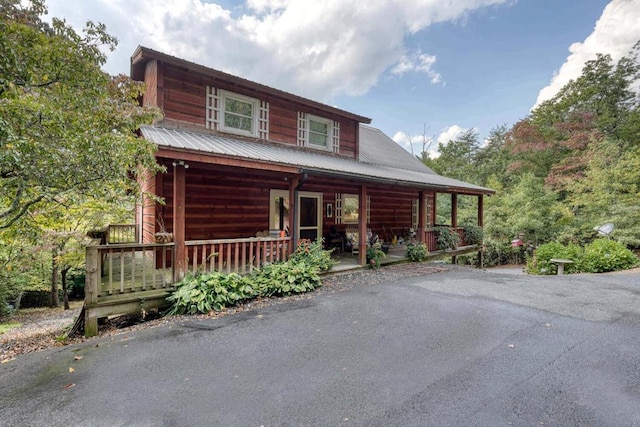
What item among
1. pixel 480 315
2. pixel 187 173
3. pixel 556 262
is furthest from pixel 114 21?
pixel 556 262

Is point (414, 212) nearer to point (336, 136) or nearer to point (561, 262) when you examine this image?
point (336, 136)

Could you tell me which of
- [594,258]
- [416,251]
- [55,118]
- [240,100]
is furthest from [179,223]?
[594,258]

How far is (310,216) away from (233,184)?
3005mm

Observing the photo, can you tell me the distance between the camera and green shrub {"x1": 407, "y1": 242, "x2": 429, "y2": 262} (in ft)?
32.7

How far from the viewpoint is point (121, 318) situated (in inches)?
224

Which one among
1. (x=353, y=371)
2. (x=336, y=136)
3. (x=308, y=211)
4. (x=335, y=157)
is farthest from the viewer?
(x=336, y=136)

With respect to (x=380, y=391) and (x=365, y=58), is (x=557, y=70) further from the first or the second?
(x=380, y=391)

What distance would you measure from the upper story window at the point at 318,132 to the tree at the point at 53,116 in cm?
643

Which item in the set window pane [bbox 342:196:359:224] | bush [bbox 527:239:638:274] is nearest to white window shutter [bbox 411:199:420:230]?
window pane [bbox 342:196:359:224]

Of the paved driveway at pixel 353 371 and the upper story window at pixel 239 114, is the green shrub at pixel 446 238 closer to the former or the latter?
the paved driveway at pixel 353 371

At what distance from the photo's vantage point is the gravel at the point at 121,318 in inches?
179

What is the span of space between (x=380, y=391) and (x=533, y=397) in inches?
54.4

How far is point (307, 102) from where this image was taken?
1006 cm

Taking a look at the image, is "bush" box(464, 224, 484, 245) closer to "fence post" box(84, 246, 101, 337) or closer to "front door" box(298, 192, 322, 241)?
"front door" box(298, 192, 322, 241)
